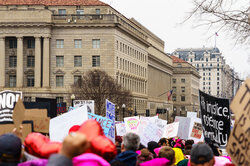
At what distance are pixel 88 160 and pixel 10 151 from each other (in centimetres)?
86

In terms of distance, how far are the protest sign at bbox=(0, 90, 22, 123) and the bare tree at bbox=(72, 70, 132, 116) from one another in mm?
51294

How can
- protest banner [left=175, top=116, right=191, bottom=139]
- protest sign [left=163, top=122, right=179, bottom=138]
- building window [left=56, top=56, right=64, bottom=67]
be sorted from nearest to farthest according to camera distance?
protest sign [left=163, top=122, right=179, bottom=138], protest banner [left=175, top=116, right=191, bottom=139], building window [left=56, top=56, right=64, bottom=67]

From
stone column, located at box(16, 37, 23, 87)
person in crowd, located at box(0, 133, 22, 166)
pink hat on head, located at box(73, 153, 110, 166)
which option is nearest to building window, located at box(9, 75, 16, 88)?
stone column, located at box(16, 37, 23, 87)

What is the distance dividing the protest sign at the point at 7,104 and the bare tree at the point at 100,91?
168ft

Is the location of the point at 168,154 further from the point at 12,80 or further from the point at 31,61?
the point at 12,80

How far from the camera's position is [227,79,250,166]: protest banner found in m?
5.86

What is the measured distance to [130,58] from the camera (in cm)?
9138

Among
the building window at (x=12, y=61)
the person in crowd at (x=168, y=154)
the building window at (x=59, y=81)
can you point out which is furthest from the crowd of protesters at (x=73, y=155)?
the building window at (x=12, y=61)

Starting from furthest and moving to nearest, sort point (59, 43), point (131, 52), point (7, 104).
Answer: point (131, 52)
point (59, 43)
point (7, 104)

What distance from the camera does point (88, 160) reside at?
493cm

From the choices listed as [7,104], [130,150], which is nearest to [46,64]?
[7,104]

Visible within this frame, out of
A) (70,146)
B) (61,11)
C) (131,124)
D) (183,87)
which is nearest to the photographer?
(70,146)

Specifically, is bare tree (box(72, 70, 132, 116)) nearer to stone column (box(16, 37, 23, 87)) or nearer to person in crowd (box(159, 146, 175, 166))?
stone column (box(16, 37, 23, 87))

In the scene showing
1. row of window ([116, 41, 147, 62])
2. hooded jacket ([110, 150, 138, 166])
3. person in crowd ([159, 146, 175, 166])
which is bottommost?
person in crowd ([159, 146, 175, 166])
